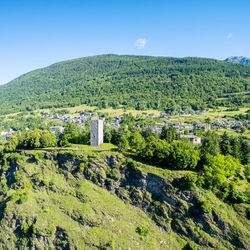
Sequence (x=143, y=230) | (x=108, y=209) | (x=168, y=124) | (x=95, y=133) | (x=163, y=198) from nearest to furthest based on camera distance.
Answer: (x=143, y=230) → (x=163, y=198) → (x=108, y=209) → (x=95, y=133) → (x=168, y=124)

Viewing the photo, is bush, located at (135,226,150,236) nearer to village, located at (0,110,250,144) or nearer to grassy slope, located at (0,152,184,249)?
grassy slope, located at (0,152,184,249)

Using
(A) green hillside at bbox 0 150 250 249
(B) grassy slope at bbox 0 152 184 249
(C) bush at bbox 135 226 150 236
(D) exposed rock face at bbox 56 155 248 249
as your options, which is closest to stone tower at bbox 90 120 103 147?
(A) green hillside at bbox 0 150 250 249

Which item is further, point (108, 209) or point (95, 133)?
point (95, 133)

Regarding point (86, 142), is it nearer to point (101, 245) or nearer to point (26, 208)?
point (26, 208)

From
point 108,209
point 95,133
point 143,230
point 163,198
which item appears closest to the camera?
point 143,230

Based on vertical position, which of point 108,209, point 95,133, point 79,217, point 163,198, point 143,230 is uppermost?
point 95,133

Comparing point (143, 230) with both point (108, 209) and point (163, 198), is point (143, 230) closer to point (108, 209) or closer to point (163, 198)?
point (163, 198)

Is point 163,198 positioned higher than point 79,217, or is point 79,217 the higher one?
point 163,198

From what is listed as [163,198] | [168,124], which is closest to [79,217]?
[163,198]
